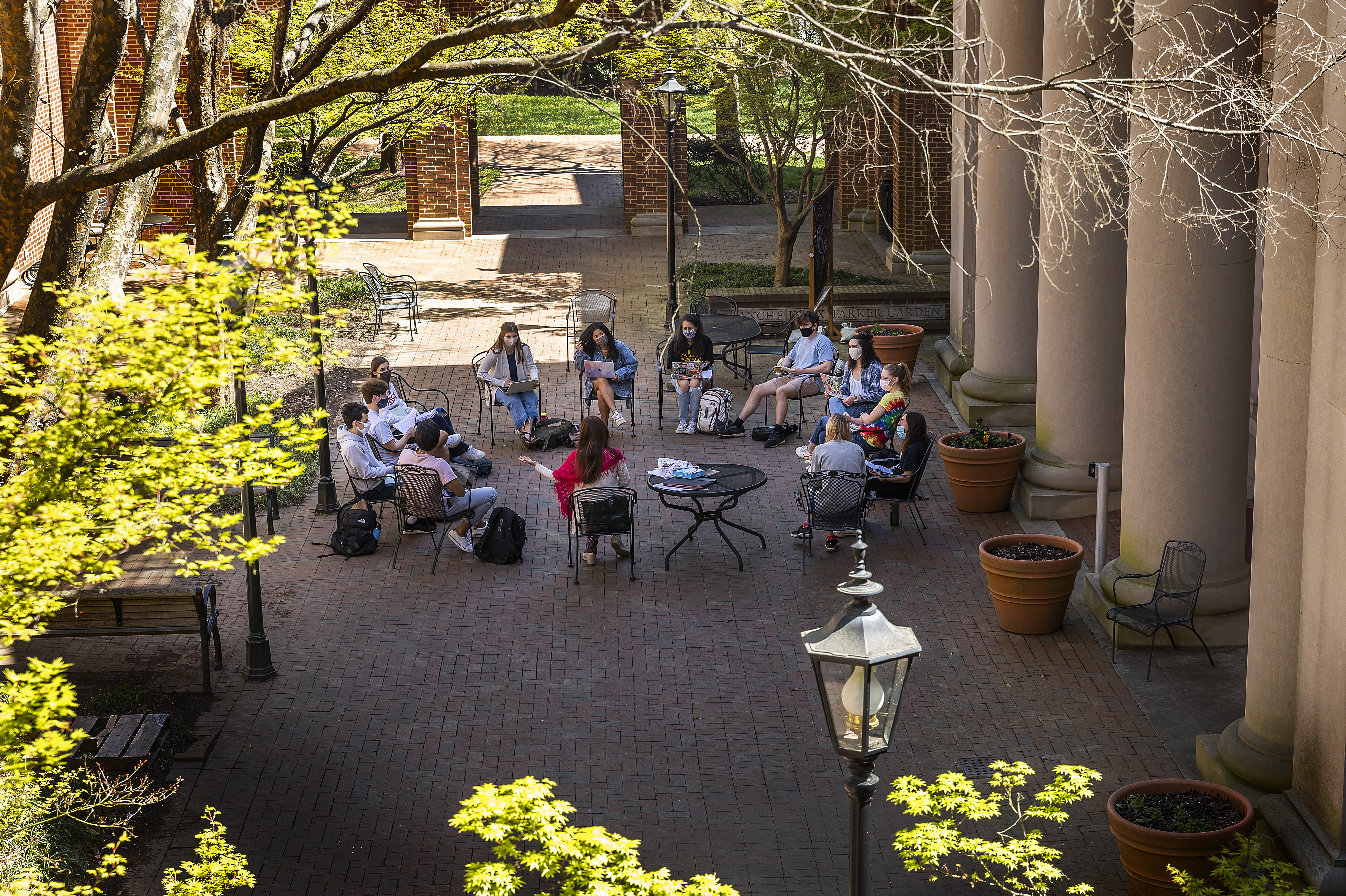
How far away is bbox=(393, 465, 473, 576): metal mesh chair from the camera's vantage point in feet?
40.3

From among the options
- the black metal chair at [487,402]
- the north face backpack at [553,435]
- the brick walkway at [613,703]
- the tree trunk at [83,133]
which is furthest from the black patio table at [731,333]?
the tree trunk at [83,133]

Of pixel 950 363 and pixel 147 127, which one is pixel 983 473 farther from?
pixel 147 127

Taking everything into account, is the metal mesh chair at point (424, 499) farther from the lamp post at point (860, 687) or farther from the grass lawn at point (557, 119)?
the grass lawn at point (557, 119)

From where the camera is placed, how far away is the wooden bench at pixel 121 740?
28.1ft

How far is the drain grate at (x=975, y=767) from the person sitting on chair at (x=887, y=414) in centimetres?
518

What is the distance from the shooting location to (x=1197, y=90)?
28.2 feet

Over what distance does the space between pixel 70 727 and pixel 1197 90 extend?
27.9 ft

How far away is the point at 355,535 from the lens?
1270 centimetres

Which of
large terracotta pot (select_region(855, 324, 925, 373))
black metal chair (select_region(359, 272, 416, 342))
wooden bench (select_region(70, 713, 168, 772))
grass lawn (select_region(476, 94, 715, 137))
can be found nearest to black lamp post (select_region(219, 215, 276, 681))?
wooden bench (select_region(70, 713, 168, 772))

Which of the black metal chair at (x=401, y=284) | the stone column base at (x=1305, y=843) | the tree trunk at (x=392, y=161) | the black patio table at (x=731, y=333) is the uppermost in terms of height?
the tree trunk at (x=392, y=161)

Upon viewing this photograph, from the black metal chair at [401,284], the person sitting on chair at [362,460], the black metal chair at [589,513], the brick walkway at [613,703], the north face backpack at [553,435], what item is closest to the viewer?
the brick walkway at [613,703]

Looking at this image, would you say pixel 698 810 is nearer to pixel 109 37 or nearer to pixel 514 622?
pixel 514 622

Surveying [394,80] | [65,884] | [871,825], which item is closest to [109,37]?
[394,80]

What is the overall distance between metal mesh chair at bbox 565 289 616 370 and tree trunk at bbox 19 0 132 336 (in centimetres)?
1094
